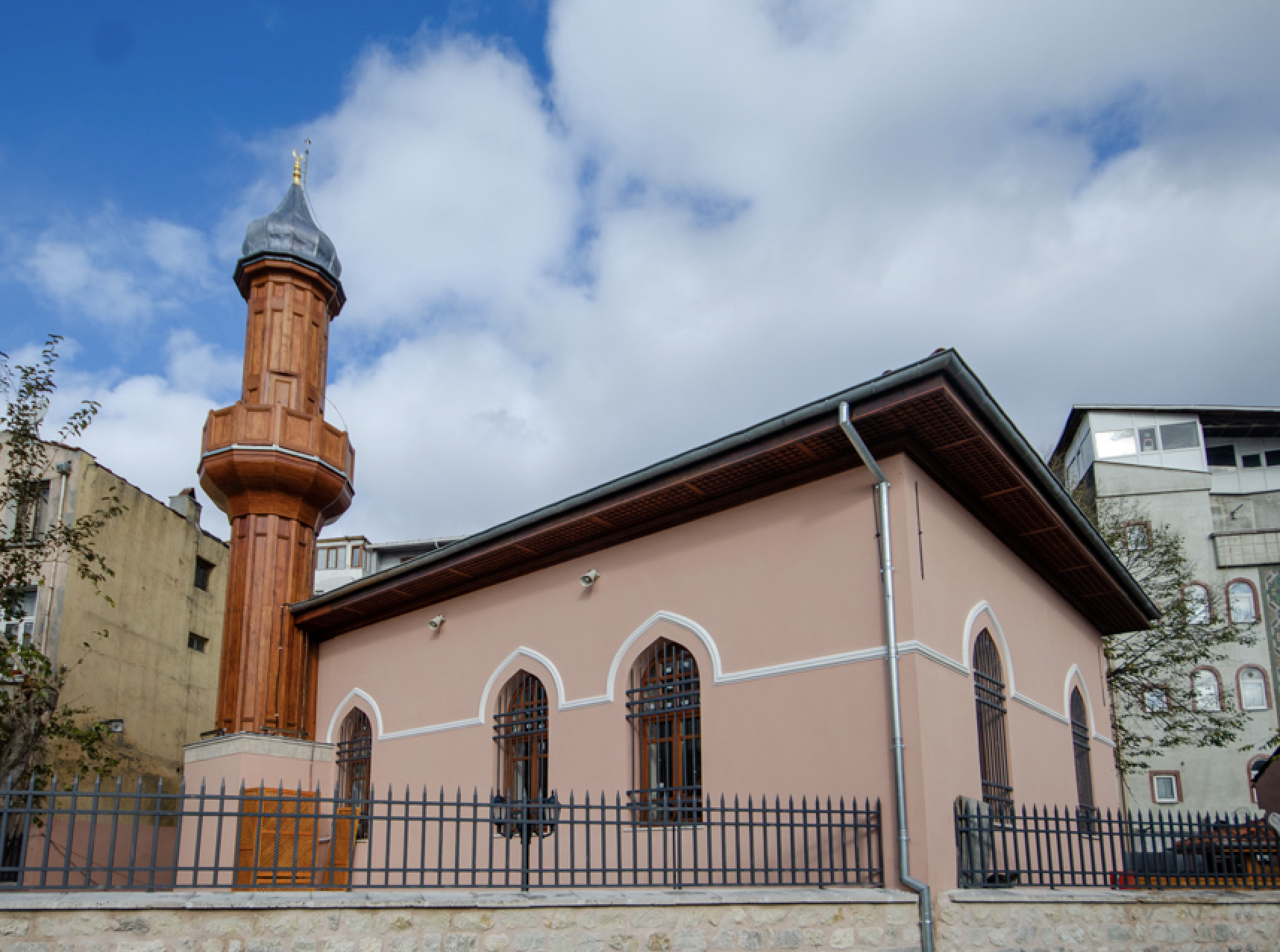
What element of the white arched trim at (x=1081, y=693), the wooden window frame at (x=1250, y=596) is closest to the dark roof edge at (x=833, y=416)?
the white arched trim at (x=1081, y=693)

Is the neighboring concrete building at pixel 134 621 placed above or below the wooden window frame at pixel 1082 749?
above

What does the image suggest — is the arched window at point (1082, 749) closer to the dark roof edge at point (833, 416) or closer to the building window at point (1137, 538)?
the dark roof edge at point (833, 416)

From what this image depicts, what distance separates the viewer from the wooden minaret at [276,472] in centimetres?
1375

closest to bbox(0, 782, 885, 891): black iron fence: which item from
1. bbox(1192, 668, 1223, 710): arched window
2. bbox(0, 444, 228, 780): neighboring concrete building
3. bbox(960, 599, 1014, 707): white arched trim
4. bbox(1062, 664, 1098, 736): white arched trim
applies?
bbox(960, 599, 1014, 707): white arched trim

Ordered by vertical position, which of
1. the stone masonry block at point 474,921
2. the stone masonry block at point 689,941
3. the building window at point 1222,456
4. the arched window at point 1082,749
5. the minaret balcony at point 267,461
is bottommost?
the stone masonry block at point 689,941

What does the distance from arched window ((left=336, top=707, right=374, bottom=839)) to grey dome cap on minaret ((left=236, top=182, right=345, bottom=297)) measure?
5956 millimetres

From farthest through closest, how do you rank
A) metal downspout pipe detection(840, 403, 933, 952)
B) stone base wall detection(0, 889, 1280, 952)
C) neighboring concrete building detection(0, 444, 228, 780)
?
neighboring concrete building detection(0, 444, 228, 780) < metal downspout pipe detection(840, 403, 933, 952) < stone base wall detection(0, 889, 1280, 952)

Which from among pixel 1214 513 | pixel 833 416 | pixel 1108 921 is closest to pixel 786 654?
pixel 833 416

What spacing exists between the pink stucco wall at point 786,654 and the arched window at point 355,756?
18.5 inches

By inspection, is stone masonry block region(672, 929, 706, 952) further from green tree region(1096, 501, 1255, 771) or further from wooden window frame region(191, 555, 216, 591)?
wooden window frame region(191, 555, 216, 591)

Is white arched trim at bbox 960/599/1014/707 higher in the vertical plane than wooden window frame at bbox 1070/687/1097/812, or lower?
higher

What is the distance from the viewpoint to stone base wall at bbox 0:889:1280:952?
617cm

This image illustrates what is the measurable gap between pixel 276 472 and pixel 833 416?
7.98m

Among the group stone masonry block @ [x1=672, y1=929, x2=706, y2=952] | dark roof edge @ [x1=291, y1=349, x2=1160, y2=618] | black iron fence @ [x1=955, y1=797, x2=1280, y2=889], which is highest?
dark roof edge @ [x1=291, y1=349, x2=1160, y2=618]
